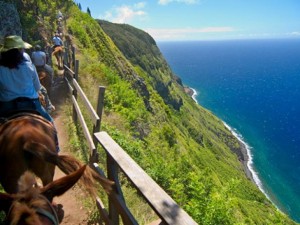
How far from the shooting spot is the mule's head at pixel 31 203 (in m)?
2.24

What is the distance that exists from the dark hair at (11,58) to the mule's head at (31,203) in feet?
8.86

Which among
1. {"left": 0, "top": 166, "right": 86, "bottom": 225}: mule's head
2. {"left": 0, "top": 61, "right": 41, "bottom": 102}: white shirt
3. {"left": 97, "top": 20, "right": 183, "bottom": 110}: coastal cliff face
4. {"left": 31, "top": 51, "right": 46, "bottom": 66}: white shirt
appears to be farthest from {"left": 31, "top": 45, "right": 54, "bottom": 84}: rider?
{"left": 97, "top": 20, "right": 183, "bottom": 110}: coastal cliff face

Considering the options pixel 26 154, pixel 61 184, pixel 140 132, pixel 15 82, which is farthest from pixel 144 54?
pixel 61 184

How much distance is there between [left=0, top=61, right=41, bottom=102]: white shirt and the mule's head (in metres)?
2.59

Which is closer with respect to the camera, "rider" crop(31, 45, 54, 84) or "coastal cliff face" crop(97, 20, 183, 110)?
"rider" crop(31, 45, 54, 84)

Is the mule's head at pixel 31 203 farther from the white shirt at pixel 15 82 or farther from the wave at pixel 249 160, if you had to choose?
the wave at pixel 249 160

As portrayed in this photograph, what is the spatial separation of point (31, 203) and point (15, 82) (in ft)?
10.2

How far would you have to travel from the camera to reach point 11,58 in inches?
195

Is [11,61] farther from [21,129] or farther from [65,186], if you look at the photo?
[65,186]

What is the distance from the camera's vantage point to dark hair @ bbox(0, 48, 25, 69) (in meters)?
4.94

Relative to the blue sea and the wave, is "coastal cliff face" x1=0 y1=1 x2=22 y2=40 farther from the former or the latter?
the wave

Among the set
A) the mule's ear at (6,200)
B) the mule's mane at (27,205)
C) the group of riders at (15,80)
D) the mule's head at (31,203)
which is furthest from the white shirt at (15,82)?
the mule's ear at (6,200)

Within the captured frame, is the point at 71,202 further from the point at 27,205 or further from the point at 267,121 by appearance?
the point at 267,121

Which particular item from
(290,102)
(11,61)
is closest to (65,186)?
(11,61)
